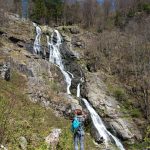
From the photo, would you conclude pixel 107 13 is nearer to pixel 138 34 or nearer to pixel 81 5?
pixel 81 5

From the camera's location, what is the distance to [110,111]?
33875mm

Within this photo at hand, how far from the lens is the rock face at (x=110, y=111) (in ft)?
105

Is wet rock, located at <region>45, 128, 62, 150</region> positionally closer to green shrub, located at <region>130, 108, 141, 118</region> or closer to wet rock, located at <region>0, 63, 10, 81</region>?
wet rock, located at <region>0, 63, 10, 81</region>

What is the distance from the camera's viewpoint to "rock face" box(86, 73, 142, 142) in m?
32.0

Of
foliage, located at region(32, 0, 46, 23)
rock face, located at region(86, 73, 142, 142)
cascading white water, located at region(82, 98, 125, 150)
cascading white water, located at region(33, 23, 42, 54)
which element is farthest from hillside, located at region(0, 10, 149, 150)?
foliage, located at region(32, 0, 46, 23)

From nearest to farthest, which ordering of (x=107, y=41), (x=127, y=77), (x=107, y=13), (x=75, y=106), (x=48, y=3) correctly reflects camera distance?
(x=75, y=106)
(x=127, y=77)
(x=107, y=41)
(x=48, y=3)
(x=107, y=13)

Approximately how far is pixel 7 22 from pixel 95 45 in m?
11.7

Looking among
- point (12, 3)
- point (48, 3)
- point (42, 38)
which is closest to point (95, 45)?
point (42, 38)

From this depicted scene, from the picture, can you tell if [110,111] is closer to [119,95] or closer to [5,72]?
[119,95]

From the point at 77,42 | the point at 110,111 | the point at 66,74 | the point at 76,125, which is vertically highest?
the point at 77,42

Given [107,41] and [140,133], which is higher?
[107,41]

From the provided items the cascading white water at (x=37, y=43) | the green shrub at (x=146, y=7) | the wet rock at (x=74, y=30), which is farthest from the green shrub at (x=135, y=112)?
the green shrub at (x=146, y=7)

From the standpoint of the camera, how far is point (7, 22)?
1845 inches

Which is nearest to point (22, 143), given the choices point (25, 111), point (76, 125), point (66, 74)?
point (76, 125)
